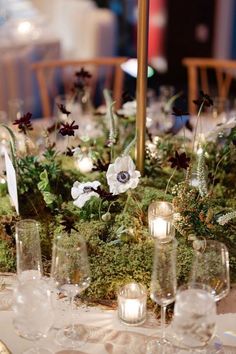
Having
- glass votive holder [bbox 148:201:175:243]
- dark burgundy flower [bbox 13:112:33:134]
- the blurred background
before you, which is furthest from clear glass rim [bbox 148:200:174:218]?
the blurred background

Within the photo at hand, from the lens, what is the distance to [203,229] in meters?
1.51

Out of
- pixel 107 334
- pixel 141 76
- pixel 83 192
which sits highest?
pixel 141 76

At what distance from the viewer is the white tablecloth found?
131 cm

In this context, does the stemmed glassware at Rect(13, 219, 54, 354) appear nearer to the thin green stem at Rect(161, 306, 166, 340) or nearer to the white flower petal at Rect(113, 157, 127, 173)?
the thin green stem at Rect(161, 306, 166, 340)

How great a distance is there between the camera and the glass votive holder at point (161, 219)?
1.50 meters

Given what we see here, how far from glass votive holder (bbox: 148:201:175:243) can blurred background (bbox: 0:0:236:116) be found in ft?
8.73

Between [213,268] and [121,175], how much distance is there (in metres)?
0.38

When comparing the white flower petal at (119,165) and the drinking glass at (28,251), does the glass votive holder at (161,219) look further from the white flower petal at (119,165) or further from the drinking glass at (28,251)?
the drinking glass at (28,251)

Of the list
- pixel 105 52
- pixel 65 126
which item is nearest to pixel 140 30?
pixel 65 126

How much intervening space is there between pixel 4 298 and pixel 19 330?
1.00 ft

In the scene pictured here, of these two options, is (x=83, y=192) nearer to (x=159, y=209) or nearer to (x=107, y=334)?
(x=159, y=209)

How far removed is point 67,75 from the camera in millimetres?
4551

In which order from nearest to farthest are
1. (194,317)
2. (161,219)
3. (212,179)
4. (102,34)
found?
(194,317), (161,219), (212,179), (102,34)

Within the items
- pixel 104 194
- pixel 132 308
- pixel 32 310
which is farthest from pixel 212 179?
pixel 32 310
